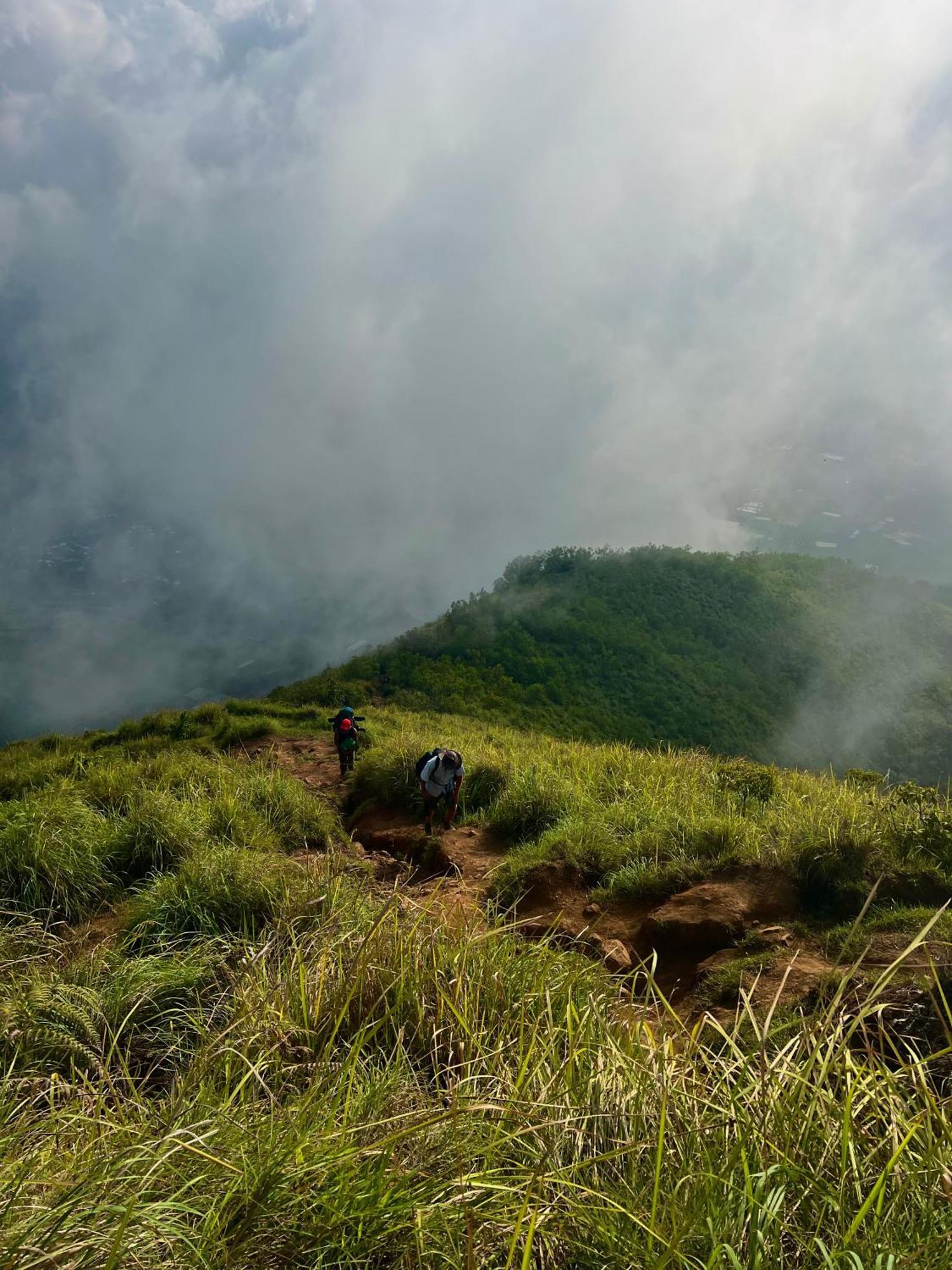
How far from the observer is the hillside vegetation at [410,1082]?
61.4 inches

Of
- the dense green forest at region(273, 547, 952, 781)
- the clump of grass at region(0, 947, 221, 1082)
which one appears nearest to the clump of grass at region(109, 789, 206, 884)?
the clump of grass at region(0, 947, 221, 1082)

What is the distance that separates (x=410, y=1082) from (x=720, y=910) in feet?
10.8

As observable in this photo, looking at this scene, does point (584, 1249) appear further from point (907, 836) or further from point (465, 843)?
point (465, 843)

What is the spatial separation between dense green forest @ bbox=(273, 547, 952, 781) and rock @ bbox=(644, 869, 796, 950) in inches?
887

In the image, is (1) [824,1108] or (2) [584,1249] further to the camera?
(1) [824,1108]

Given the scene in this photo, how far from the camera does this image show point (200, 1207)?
1.62 m

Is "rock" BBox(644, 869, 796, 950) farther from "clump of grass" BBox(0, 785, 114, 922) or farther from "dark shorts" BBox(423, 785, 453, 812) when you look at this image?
"clump of grass" BBox(0, 785, 114, 922)

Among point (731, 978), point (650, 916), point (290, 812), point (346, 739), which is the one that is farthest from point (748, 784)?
point (346, 739)

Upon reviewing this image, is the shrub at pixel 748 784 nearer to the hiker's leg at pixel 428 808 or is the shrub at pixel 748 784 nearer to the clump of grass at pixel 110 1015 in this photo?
the hiker's leg at pixel 428 808

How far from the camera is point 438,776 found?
763cm

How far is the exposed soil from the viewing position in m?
3.95

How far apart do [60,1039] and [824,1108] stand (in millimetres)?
2974

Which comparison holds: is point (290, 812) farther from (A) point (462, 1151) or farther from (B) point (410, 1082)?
(A) point (462, 1151)

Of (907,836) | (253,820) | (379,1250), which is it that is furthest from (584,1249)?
(253,820)
